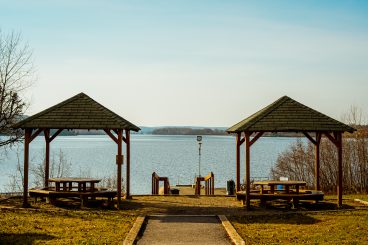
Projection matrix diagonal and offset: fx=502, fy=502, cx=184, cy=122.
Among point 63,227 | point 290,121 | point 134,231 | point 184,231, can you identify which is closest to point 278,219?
point 184,231

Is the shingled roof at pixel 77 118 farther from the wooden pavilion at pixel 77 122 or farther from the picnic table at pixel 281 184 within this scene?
the picnic table at pixel 281 184

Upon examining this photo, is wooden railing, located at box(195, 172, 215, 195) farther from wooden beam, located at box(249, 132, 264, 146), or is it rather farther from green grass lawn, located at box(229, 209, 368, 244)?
green grass lawn, located at box(229, 209, 368, 244)

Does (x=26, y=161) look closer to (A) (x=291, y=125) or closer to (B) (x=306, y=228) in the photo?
(A) (x=291, y=125)

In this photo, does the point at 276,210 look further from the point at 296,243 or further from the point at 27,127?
the point at 27,127

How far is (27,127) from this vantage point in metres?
17.9

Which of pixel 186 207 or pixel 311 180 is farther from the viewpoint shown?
pixel 311 180

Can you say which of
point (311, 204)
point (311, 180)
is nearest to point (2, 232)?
point (311, 204)

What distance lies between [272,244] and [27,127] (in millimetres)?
10299

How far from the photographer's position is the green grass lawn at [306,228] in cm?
1201

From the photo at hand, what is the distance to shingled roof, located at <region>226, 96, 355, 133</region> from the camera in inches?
699

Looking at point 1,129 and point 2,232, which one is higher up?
point 1,129

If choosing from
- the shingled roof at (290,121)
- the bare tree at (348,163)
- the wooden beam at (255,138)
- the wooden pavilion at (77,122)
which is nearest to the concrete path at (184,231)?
the wooden pavilion at (77,122)

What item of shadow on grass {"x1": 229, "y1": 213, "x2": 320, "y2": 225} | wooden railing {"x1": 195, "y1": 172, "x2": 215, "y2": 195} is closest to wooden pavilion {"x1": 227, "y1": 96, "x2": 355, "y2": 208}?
shadow on grass {"x1": 229, "y1": 213, "x2": 320, "y2": 225}

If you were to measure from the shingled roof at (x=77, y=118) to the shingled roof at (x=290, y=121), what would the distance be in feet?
14.5
